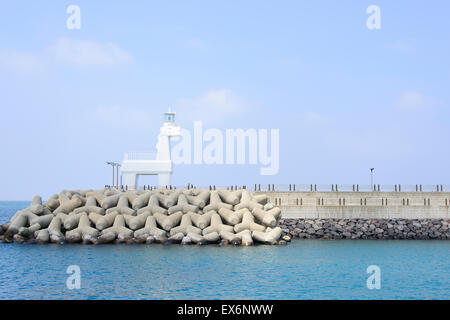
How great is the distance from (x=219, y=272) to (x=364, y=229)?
17453 mm

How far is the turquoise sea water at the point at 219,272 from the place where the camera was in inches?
614

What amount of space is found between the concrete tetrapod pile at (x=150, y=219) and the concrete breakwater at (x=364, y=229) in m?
4.39

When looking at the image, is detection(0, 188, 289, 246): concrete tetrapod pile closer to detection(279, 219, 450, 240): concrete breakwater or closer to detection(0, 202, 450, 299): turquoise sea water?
detection(0, 202, 450, 299): turquoise sea water

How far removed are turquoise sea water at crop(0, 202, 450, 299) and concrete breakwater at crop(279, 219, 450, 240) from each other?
18.2 ft

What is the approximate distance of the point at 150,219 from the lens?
26.5m

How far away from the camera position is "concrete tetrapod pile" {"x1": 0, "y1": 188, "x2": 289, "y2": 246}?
25891mm

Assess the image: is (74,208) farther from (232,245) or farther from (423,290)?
(423,290)

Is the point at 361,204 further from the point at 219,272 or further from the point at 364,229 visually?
the point at 219,272

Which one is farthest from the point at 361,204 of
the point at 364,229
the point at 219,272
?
the point at 219,272

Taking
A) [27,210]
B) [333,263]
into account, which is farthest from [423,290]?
[27,210]

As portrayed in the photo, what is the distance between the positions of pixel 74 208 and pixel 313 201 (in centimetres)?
1667

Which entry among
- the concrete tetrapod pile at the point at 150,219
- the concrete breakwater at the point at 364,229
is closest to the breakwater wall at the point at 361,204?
the concrete breakwater at the point at 364,229

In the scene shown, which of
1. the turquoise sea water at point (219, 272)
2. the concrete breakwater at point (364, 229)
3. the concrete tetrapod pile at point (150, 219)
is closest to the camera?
the turquoise sea water at point (219, 272)

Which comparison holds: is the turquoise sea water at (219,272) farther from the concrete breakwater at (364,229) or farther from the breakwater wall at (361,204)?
the breakwater wall at (361,204)
